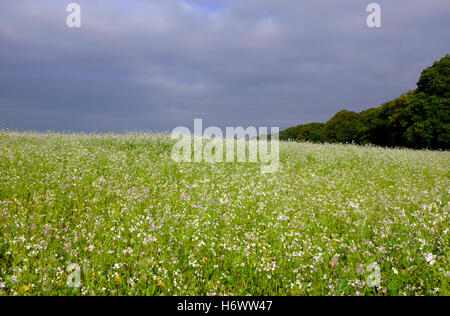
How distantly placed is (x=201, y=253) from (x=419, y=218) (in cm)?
452

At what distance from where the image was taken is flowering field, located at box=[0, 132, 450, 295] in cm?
412

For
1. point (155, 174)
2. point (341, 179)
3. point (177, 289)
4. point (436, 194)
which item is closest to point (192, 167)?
point (155, 174)

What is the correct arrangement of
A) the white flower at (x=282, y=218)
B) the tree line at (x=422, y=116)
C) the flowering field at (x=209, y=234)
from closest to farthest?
the flowering field at (x=209, y=234) < the white flower at (x=282, y=218) < the tree line at (x=422, y=116)

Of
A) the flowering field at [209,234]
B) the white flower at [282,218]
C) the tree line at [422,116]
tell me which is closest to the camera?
the flowering field at [209,234]

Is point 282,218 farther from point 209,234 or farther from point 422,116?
point 422,116

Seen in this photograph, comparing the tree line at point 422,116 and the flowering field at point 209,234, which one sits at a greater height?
the tree line at point 422,116

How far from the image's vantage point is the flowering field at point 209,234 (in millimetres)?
4117

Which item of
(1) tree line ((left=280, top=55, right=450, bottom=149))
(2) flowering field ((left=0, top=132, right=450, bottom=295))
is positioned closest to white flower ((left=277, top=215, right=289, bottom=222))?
(2) flowering field ((left=0, top=132, right=450, bottom=295))

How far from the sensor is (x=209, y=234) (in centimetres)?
541

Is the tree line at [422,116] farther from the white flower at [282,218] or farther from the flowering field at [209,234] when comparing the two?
the white flower at [282,218]

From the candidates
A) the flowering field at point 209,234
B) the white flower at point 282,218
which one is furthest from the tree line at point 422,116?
the white flower at point 282,218

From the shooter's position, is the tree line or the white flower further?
the tree line

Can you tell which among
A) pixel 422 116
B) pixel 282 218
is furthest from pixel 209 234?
pixel 422 116

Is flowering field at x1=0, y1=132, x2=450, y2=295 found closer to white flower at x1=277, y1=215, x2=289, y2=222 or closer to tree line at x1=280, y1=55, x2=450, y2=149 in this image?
white flower at x1=277, y1=215, x2=289, y2=222
